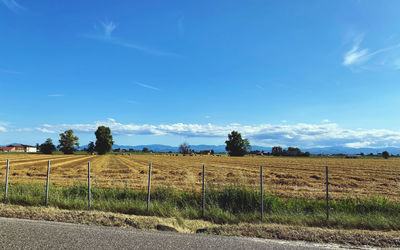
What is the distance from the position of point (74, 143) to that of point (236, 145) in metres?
80.3

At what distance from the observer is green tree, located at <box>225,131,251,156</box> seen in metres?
146

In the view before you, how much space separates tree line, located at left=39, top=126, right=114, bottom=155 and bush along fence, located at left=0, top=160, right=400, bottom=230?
11620 centimetres

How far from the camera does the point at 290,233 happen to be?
9.01 metres

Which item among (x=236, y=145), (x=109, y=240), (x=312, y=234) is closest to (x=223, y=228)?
(x=312, y=234)

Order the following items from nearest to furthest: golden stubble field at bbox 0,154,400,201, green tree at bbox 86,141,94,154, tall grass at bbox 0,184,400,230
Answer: tall grass at bbox 0,184,400,230 < golden stubble field at bbox 0,154,400,201 < green tree at bbox 86,141,94,154

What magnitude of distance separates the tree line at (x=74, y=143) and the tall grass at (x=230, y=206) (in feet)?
381

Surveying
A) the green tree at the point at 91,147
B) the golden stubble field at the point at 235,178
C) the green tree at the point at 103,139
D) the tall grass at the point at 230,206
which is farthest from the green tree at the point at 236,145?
the tall grass at the point at 230,206

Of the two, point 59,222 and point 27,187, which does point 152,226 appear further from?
point 27,187

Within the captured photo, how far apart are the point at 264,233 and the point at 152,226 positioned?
12.6ft

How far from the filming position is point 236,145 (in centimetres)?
14625

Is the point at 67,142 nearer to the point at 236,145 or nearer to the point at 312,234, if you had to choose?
the point at 236,145

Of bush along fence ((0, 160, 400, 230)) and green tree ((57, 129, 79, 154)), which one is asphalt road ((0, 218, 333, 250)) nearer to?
bush along fence ((0, 160, 400, 230))

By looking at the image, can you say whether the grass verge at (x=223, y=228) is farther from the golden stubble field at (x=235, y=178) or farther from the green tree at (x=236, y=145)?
the green tree at (x=236, y=145)

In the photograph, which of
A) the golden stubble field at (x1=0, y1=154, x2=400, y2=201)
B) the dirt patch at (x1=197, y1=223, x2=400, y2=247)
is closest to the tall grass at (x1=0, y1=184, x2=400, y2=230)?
the golden stubble field at (x1=0, y1=154, x2=400, y2=201)
